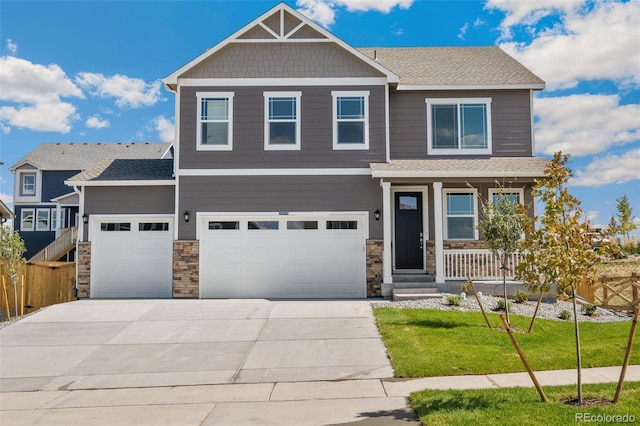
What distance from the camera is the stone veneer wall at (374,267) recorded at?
15.1 meters

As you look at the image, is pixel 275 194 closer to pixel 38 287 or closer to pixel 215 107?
pixel 215 107

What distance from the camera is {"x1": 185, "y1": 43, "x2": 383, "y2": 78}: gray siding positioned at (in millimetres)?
15688

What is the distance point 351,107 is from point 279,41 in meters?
3.06

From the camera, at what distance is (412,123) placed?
53.1 feet

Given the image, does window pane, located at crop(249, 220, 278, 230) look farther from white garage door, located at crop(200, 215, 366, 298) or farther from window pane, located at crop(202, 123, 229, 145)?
window pane, located at crop(202, 123, 229, 145)

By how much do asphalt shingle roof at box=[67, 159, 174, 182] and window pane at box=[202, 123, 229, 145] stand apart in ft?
5.49

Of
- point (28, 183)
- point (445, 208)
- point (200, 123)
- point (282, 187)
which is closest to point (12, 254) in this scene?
point (200, 123)

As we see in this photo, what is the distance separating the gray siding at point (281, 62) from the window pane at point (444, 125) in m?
2.39

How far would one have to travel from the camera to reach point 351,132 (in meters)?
15.6

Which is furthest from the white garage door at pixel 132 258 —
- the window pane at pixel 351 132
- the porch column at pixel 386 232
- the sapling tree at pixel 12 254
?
the porch column at pixel 386 232

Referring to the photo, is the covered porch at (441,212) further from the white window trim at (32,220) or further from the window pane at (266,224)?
the white window trim at (32,220)

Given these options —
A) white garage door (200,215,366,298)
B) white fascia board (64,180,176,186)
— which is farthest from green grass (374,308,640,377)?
white fascia board (64,180,176,186)

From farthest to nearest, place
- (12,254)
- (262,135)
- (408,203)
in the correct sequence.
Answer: (408,203)
(262,135)
(12,254)

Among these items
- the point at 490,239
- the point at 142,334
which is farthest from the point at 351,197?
the point at 142,334
